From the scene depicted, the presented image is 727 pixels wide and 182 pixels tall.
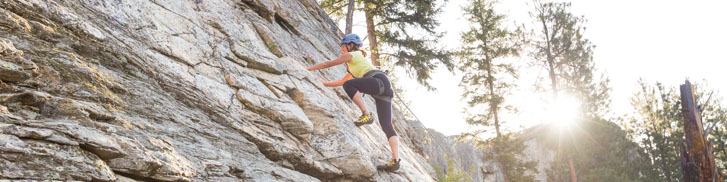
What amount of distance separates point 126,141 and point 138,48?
1.73 m

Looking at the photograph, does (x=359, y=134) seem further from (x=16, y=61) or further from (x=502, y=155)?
(x=502, y=155)

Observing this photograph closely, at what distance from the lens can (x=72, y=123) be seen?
3410 millimetres

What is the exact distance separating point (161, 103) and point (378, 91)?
3.34 m

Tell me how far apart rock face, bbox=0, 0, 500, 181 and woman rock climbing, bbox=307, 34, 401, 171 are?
289mm

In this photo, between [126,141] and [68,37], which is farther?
[68,37]

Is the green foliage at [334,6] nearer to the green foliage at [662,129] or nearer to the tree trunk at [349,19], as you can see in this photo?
the tree trunk at [349,19]

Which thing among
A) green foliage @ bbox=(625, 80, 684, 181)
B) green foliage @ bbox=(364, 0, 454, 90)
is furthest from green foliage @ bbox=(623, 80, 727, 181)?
green foliage @ bbox=(364, 0, 454, 90)

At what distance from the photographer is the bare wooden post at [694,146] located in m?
6.99

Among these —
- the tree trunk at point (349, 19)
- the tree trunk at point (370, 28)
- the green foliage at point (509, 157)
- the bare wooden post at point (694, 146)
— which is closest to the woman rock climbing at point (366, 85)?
the bare wooden post at point (694, 146)

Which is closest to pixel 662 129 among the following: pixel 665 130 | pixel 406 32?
pixel 665 130

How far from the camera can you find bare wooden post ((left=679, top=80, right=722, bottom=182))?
6992 millimetres

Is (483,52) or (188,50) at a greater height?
(483,52)

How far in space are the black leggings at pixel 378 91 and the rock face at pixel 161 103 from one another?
378 millimetres

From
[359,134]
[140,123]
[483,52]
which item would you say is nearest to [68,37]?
[140,123]
